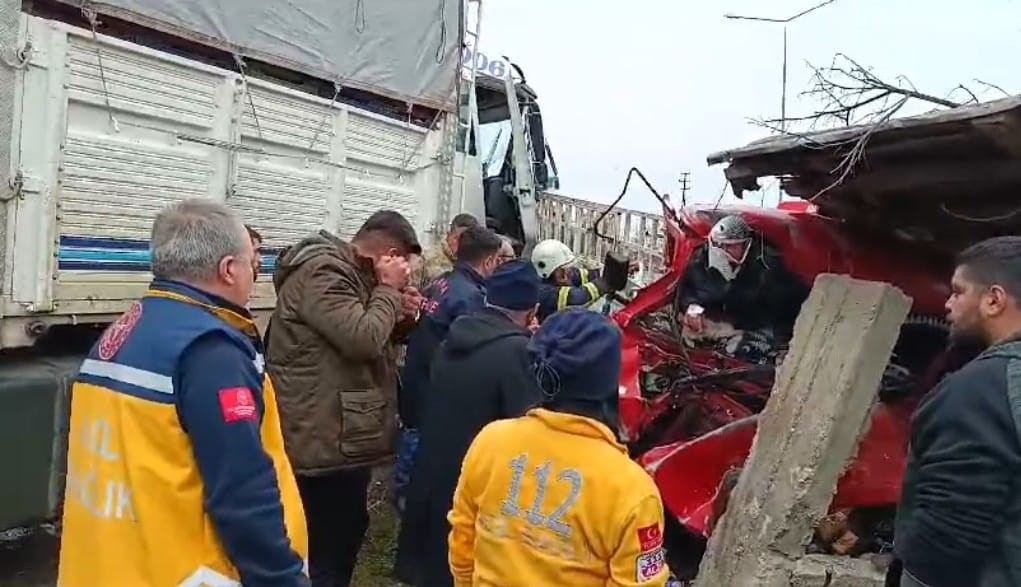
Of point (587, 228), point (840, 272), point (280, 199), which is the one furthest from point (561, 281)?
point (587, 228)

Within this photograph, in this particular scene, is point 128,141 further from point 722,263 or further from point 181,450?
point 722,263

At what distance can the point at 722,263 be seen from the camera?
187 inches

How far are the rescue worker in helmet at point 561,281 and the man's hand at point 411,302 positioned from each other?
191 cm

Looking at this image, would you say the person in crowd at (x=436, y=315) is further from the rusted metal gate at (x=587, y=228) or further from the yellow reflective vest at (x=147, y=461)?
the rusted metal gate at (x=587, y=228)

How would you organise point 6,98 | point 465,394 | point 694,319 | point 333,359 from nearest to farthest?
point 465,394, point 333,359, point 6,98, point 694,319

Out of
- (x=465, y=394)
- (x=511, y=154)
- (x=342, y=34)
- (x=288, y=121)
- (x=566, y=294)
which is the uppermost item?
(x=342, y=34)

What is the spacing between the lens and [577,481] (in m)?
2.04

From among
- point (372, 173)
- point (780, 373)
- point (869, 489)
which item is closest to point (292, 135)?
point (372, 173)

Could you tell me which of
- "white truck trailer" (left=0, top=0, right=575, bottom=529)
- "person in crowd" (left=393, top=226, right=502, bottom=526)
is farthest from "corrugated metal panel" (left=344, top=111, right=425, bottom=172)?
"person in crowd" (left=393, top=226, right=502, bottom=526)

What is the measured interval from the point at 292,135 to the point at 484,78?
3788mm

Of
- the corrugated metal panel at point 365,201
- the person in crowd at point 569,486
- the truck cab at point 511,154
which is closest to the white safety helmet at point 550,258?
the corrugated metal panel at point 365,201

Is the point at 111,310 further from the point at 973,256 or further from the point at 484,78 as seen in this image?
the point at 484,78

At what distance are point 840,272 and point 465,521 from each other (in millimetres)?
2986

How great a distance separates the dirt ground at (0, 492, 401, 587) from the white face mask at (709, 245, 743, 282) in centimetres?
221
